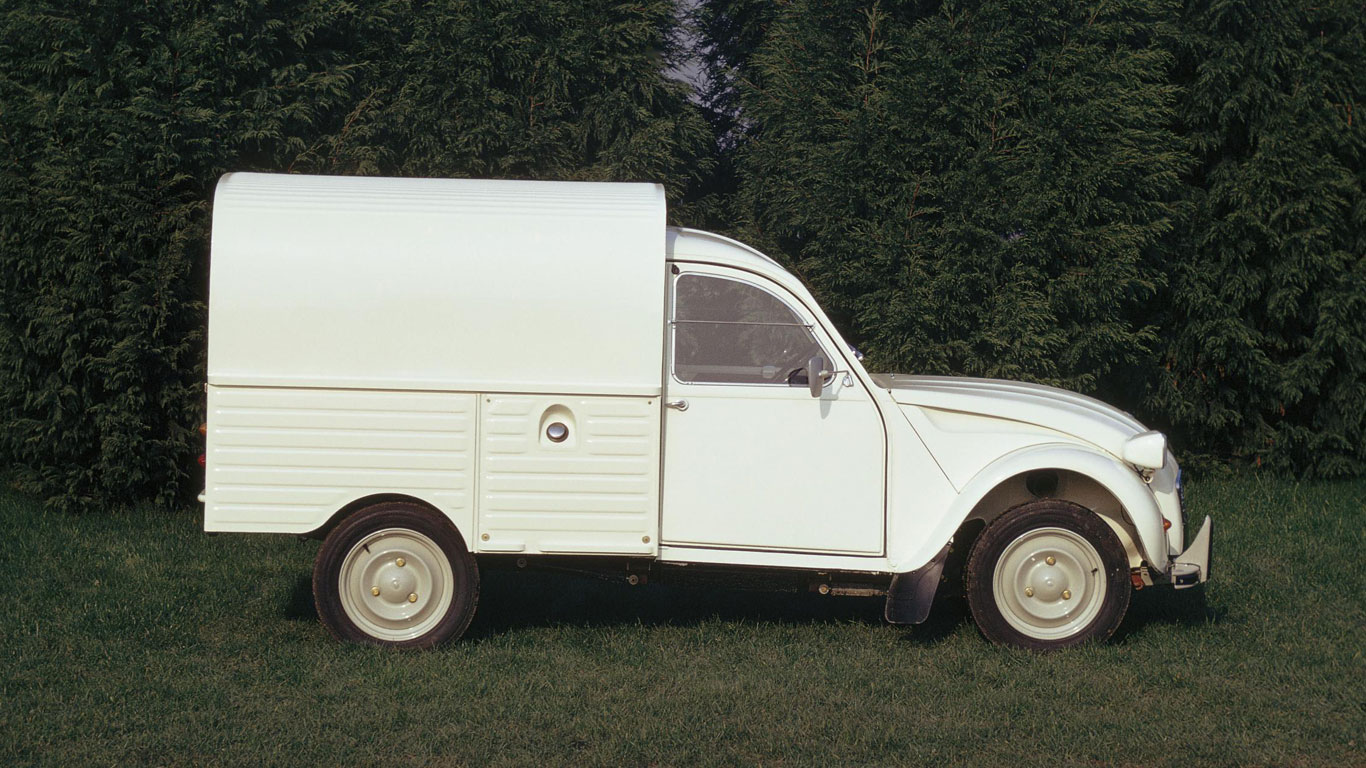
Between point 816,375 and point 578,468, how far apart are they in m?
1.30

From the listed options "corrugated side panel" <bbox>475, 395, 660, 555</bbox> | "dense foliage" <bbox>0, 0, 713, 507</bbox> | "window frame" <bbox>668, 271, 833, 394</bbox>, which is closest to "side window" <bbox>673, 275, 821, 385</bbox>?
"window frame" <bbox>668, 271, 833, 394</bbox>

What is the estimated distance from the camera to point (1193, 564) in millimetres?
6539

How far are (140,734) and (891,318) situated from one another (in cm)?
621

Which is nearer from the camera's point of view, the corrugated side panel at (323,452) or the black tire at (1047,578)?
the corrugated side panel at (323,452)

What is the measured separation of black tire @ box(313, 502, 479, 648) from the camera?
629 centimetres

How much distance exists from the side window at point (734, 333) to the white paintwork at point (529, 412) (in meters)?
0.14

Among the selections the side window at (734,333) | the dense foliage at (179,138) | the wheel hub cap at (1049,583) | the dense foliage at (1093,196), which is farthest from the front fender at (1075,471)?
the dense foliage at (179,138)

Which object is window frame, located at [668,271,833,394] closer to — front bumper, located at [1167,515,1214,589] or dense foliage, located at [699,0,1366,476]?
front bumper, located at [1167,515,1214,589]

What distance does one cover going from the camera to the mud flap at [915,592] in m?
6.20

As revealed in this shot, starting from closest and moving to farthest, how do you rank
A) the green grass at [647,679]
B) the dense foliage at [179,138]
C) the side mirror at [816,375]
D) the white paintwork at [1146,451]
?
the green grass at [647,679], the side mirror at [816,375], the white paintwork at [1146,451], the dense foliage at [179,138]

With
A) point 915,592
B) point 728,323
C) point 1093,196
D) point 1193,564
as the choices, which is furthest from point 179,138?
point 1193,564

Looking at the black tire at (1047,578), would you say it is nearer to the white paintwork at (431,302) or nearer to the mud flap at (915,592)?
the mud flap at (915,592)

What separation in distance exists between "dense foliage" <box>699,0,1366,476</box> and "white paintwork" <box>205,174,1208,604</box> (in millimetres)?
3397

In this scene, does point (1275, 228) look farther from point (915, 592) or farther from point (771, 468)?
point (771, 468)
